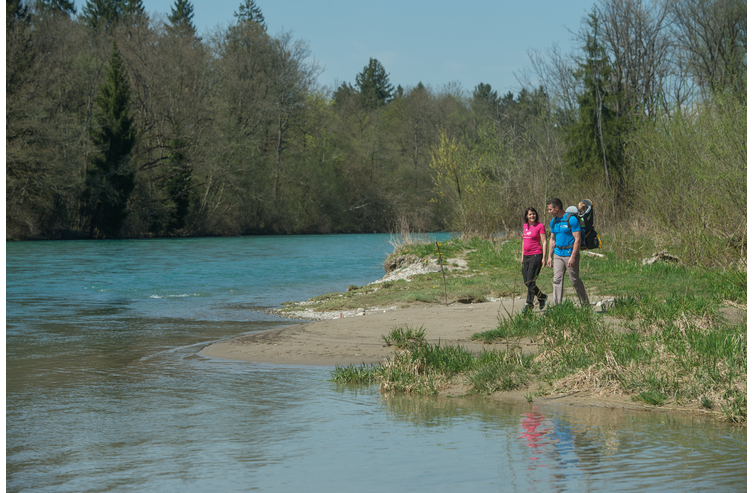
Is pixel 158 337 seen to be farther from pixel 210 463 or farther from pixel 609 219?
pixel 609 219

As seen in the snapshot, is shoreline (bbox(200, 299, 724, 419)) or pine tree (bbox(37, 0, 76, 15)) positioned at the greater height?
pine tree (bbox(37, 0, 76, 15))

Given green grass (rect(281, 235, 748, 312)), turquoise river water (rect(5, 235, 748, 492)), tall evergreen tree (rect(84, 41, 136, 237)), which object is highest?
tall evergreen tree (rect(84, 41, 136, 237))

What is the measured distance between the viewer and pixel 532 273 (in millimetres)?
12445

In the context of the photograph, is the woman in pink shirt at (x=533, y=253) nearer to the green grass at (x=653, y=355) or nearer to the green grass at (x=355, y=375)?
the green grass at (x=653, y=355)

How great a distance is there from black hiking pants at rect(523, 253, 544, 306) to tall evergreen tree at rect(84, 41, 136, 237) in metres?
42.4

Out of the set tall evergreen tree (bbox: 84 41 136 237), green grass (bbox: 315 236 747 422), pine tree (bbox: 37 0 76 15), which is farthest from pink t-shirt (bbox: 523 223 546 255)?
pine tree (bbox: 37 0 76 15)

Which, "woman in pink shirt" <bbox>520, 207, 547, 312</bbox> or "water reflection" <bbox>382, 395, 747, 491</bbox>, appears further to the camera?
"woman in pink shirt" <bbox>520, 207, 547, 312</bbox>

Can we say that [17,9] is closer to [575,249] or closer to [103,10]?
[103,10]

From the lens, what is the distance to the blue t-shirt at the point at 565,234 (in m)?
11.0

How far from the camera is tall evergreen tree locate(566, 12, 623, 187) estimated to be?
32.4 m

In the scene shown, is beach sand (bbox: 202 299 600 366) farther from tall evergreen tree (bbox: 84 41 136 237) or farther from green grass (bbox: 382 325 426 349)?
tall evergreen tree (bbox: 84 41 136 237)

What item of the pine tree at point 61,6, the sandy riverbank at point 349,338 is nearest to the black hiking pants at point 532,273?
the sandy riverbank at point 349,338

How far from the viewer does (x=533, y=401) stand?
7.23 metres

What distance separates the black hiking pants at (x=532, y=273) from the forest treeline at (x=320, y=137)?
3.19 metres
